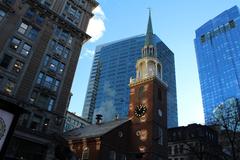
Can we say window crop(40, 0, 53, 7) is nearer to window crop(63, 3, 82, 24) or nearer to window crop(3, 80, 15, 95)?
window crop(63, 3, 82, 24)

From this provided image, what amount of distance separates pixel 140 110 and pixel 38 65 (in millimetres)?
21164

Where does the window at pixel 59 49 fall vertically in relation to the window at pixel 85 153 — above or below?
above

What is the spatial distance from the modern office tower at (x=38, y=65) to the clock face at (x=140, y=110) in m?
14.7

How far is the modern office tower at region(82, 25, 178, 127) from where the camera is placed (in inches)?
6544

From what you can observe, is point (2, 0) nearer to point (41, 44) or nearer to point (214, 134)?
point (41, 44)

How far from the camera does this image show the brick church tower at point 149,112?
4744cm

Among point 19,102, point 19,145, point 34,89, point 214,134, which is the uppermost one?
point 214,134

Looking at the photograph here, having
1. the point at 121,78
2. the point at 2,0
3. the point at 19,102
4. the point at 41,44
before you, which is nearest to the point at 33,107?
the point at 19,102

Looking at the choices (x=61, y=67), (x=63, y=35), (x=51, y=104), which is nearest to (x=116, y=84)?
(x=63, y=35)

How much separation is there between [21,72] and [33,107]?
556 cm

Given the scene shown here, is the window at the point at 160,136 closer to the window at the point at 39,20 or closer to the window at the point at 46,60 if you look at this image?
the window at the point at 46,60

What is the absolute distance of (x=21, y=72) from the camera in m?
39.2

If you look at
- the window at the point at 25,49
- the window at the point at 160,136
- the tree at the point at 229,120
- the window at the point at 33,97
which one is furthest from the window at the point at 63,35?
the tree at the point at 229,120

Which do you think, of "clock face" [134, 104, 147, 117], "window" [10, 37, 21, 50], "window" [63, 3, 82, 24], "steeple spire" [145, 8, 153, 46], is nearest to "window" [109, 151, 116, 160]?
"clock face" [134, 104, 147, 117]
